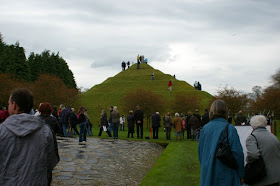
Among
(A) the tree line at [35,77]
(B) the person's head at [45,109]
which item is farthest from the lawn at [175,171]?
(A) the tree line at [35,77]

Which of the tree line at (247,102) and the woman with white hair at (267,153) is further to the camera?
the tree line at (247,102)

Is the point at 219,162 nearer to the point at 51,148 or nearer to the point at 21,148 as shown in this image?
the point at 51,148

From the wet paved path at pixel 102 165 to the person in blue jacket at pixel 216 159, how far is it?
5.62 metres

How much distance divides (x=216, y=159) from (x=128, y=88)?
69911 millimetres

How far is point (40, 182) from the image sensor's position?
398 centimetres

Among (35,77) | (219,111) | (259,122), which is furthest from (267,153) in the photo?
(35,77)

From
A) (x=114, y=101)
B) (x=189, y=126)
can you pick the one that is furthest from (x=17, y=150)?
(x=114, y=101)

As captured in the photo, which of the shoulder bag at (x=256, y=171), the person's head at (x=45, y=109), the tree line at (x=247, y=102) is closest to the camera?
the shoulder bag at (x=256, y=171)

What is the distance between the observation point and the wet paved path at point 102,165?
35.4ft

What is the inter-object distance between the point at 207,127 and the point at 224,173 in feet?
2.30

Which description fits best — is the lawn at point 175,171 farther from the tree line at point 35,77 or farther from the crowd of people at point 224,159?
the tree line at point 35,77

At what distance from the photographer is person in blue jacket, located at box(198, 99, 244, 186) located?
5.14 m

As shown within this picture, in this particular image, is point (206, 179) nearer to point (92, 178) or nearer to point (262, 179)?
point (262, 179)

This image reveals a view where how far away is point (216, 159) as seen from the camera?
520cm
